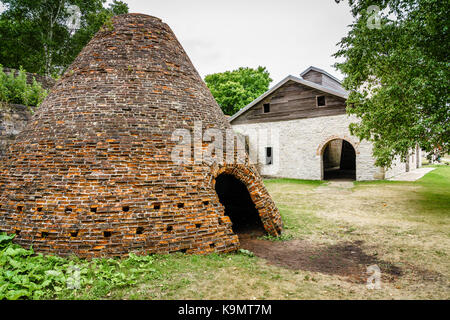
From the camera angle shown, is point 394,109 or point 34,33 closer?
point 394,109

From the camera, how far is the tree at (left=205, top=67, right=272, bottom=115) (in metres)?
30.1

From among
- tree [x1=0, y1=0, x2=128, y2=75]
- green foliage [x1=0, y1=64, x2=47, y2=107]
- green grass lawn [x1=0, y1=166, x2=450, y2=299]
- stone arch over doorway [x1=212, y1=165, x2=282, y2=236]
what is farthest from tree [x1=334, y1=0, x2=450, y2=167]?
tree [x1=0, y1=0, x2=128, y2=75]

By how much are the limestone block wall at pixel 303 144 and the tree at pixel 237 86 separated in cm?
1220

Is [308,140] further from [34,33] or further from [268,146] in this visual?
[34,33]

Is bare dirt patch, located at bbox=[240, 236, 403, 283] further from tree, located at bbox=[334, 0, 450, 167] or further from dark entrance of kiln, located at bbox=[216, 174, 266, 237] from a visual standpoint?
tree, located at bbox=[334, 0, 450, 167]

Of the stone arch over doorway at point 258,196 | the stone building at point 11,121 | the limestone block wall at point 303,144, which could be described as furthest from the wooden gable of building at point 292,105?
the stone building at point 11,121

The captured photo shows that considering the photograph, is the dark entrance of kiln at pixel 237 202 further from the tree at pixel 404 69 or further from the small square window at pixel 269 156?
the small square window at pixel 269 156

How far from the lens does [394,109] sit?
7.86 meters

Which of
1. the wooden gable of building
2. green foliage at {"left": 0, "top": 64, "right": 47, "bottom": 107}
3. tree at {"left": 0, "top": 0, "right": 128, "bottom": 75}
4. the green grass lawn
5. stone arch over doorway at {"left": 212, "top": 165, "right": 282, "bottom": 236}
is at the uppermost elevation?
tree at {"left": 0, "top": 0, "right": 128, "bottom": 75}

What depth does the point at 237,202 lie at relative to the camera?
27.1 feet

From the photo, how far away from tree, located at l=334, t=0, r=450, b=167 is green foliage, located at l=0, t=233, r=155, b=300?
8199 millimetres

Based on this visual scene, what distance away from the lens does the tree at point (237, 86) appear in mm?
30125
